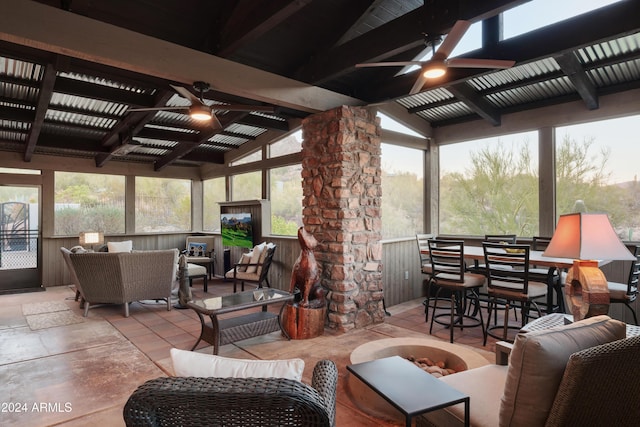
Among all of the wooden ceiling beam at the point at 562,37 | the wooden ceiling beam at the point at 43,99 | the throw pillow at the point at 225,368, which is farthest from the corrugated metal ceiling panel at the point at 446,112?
the throw pillow at the point at 225,368

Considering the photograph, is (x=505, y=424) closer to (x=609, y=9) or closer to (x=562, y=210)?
(x=609, y=9)

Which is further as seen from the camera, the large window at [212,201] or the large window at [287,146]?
the large window at [212,201]

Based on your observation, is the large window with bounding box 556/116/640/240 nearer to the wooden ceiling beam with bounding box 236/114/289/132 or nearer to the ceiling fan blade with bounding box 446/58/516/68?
the ceiling fan blade with bounding box 446/58/516/68

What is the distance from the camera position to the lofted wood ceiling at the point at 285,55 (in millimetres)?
2678

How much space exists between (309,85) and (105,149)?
4.74 metres

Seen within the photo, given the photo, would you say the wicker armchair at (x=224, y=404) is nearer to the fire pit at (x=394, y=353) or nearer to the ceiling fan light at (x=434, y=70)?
the fire pit at (x=394, y=353)

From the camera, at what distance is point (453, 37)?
8.25 ft

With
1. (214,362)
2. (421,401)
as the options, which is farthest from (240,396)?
(421,401)

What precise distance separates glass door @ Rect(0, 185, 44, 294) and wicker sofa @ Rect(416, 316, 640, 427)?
8213mm

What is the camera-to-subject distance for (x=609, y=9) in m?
2.66

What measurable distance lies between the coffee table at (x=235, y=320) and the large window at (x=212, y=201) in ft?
16.0

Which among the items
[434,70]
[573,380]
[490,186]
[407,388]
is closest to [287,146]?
[490,186]

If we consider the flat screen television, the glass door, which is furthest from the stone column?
the glass door

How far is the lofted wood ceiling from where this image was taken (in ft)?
8.79
